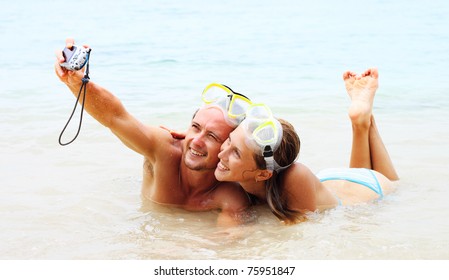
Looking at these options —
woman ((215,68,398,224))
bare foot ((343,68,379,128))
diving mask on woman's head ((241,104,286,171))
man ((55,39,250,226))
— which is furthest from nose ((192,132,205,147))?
bare foot ((343,68,379,128))

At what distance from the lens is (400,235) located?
4.43 metres

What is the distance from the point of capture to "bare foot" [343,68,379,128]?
5590 millimetres

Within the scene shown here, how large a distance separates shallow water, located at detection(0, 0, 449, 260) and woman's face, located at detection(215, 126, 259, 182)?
1.27 ft

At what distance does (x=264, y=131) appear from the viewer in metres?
4.36

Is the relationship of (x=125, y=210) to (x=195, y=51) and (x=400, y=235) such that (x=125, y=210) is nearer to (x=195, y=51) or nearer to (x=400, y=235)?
(x=400, y=235)

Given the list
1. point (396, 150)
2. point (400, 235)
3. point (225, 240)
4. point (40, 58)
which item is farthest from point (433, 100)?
point (40, 58)

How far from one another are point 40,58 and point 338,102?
6606 millimetres

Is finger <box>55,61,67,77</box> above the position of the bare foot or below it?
above

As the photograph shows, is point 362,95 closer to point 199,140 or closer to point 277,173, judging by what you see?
point 277,173

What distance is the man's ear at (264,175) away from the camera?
14.6 ft

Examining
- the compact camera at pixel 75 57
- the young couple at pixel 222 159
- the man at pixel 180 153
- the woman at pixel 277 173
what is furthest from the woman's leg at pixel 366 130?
the compact camera at pixel 75 57

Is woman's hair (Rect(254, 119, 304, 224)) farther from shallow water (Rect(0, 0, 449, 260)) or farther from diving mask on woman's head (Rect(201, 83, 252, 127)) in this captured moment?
diving mask on woman's head (Rect(201, 83, 252, 127))

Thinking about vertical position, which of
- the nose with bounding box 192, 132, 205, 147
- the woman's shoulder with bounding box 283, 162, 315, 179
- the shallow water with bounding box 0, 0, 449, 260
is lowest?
the shallow water with bounding box 0, 0, 449, 260

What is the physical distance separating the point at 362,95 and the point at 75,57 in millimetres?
2679
